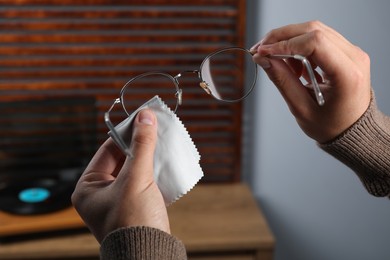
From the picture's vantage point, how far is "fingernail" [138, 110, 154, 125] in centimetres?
72

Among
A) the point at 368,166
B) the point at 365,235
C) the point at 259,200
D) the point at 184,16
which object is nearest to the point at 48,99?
the point at 184,16

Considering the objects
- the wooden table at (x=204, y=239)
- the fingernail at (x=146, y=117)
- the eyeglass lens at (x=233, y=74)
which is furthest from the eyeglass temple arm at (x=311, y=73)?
the eyeglass lens at (x=233, y=74)

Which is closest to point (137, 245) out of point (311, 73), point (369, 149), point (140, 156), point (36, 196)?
point (140, 156)

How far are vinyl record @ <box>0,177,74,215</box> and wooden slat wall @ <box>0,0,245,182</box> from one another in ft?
0.54

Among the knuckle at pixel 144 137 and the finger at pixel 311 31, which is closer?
the knuckle at pixel 144 137

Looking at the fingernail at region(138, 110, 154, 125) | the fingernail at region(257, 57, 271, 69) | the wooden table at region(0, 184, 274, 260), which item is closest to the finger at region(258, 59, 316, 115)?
the fingernail at region(257, 57, 271, 69)

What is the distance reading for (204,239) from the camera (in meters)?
1.51

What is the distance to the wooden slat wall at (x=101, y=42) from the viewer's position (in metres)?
1.69

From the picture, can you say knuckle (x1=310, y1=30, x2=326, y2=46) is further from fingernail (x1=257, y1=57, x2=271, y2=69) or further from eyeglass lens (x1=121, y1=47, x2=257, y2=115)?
eyeglass lens (x1=121, y1=47, x2=257, y2=115)

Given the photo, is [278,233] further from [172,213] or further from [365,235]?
[172,213]

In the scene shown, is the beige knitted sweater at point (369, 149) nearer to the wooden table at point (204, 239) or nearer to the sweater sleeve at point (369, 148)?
the sweater sleeve at point (369, 148)

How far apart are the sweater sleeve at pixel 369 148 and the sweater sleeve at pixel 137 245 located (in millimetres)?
345

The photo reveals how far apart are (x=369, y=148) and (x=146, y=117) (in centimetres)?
38

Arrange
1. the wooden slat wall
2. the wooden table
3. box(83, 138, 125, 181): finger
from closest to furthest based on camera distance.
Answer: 1. box(83, 138, 125, 181): finger
2. the wooden table
3. the wooden slat wall
